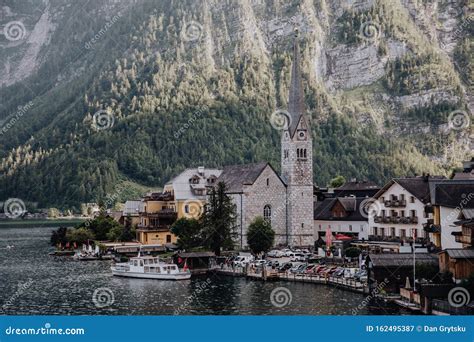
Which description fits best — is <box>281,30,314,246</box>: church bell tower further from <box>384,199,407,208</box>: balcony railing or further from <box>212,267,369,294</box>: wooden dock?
<box>212,267,369,294</box>: wooden dock

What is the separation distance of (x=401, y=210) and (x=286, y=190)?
16.7 metres

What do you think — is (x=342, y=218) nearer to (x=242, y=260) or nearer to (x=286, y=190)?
(x=286, y=190)

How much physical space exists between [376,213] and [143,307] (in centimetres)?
4601

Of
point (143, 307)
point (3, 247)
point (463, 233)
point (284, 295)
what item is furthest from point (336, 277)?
point (3, 247)

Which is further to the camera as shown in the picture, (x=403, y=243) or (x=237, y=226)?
(x=237, y=226)

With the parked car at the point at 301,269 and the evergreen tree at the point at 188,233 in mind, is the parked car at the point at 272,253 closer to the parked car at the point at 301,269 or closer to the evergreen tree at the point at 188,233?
the evergreen tree at the point at 188,233

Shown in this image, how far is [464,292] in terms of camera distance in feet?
164

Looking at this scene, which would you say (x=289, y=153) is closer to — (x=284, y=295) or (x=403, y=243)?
(x=403, y=243)

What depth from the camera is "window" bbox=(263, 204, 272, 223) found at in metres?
100
